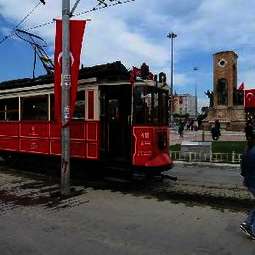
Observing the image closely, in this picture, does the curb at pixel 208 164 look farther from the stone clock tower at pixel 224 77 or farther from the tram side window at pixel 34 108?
the stone clock tower at pixel 224 77

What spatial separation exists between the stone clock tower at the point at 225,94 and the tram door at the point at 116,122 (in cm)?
4201

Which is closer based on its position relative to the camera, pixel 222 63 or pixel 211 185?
pixel 211 185

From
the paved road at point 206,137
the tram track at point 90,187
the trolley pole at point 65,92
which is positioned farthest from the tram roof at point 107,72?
the paved road at point 206,137

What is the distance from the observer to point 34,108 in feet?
50.9

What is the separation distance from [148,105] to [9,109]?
6201mm

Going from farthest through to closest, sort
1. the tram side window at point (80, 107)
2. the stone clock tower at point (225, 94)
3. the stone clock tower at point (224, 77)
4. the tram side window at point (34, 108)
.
A: the stone clock tower at point (224, 77) → the stone clock tower at point (225, 94) → the tram side window at point (34, 108) → the tram side window at point (80, 107)

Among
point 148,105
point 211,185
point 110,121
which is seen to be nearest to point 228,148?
point 211,185

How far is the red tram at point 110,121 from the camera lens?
12.5 meters

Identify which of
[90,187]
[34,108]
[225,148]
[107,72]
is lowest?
[90,187]

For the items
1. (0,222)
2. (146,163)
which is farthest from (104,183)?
(0,222)

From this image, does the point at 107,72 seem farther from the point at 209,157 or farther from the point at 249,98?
the point at 249,98

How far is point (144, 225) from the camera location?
8.66 meters

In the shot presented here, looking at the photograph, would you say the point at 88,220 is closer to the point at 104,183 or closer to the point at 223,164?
the point at 104,183

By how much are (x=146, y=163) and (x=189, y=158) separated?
23.6ft
